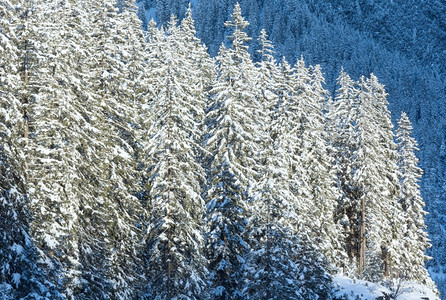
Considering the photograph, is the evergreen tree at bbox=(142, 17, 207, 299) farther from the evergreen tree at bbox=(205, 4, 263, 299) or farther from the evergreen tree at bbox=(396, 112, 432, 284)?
the evergreen tree at bbox=(396, 112, 432, 284)

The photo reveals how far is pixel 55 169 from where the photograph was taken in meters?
20.8

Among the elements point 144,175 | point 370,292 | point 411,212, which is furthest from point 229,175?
point 411,212

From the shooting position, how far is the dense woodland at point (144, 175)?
19.7 m

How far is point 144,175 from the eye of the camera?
97.6 feet

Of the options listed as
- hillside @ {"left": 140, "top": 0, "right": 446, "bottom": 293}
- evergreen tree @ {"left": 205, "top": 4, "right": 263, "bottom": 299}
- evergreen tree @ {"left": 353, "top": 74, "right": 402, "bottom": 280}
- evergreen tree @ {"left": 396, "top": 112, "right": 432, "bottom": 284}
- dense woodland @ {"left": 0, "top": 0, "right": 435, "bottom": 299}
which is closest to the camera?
dense woodland @ {"left": 0, "top": 0, "right": 435, "bottom": 299}

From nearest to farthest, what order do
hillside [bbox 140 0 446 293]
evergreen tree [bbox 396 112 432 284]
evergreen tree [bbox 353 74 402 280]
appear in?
evergreen tree [bbox 353 74 402 280] < evergreen tree [bbox 396 112 432 284] < hillside [bbox 140 0 446 293]

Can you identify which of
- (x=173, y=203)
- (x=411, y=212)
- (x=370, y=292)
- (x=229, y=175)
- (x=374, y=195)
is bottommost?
(x=370, y=292)

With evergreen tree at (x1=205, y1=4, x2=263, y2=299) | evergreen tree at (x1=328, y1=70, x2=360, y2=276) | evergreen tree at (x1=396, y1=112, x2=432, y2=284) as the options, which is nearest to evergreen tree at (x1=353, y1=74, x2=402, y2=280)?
evergreen tree at (x1=328, y1=70, x2=360, y2=276)

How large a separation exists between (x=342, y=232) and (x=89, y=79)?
24.9 m

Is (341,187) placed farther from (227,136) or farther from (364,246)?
(227,136)

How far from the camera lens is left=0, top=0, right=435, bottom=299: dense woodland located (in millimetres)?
19719

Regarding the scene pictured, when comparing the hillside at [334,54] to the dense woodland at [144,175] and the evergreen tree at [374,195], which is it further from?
the dense woodland at [144,175]

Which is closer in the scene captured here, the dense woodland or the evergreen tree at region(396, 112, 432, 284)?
the dense woodland

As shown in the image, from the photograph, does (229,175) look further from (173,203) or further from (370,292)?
(370,292)
